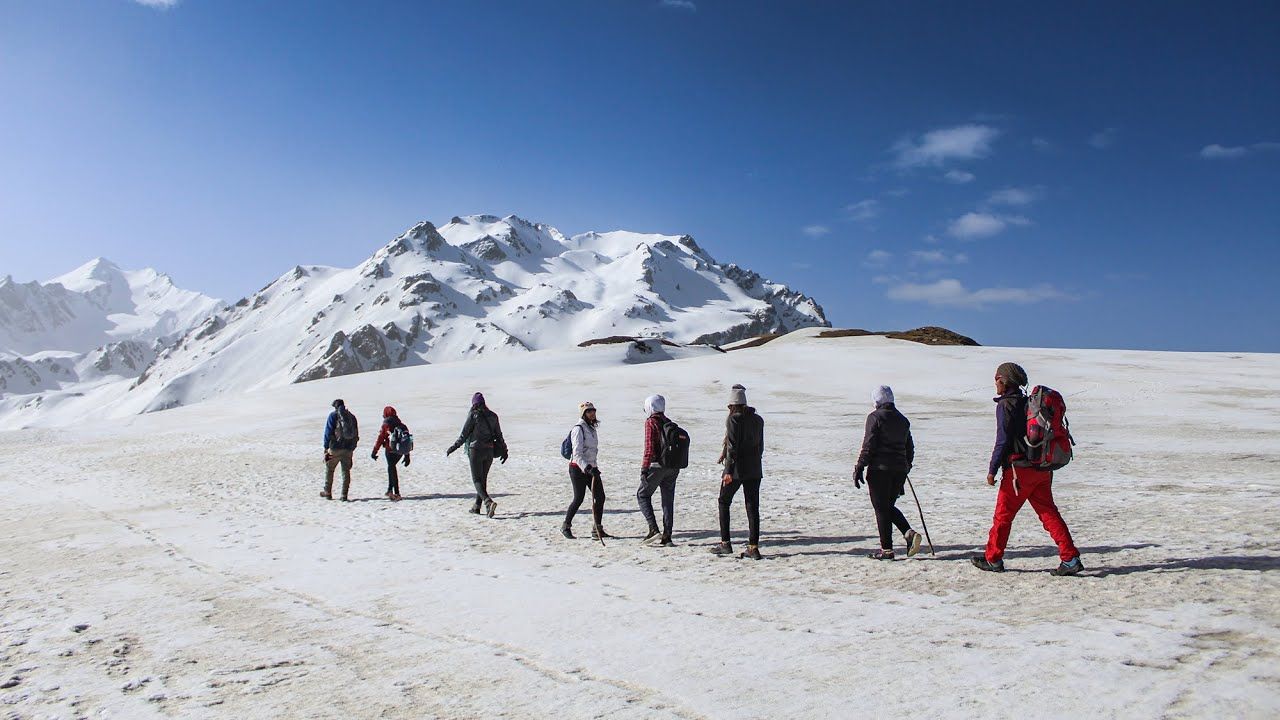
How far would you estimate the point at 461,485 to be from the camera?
16.4 metres

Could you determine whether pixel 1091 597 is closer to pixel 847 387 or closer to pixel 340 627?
pixel 340 627

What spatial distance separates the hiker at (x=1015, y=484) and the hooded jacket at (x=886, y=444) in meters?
1.09

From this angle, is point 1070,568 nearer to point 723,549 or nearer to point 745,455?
point 745,455

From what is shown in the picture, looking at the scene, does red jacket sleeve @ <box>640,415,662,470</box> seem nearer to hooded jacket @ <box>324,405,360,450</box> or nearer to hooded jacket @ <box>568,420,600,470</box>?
hooded jacket @ <box>568,420,600,470</box>

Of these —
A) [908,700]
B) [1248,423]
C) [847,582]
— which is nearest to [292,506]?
[847,582]

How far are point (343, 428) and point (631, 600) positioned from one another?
31.8ft

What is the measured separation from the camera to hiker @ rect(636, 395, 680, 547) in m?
9.59

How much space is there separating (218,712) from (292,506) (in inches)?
386

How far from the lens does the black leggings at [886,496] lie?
8.65 metres

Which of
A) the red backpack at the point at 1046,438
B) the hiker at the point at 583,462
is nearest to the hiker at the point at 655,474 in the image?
the hiker at the point at 583,462

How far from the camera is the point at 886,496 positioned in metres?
8.72

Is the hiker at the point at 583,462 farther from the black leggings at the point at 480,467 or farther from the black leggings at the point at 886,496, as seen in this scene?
the black leggings at the point at 886,496

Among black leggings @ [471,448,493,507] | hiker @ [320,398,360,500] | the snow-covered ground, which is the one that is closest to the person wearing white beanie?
the snow-covered ground

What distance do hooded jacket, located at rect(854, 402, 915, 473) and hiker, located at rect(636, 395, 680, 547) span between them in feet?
7.78
